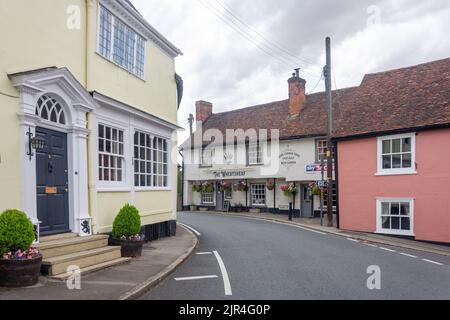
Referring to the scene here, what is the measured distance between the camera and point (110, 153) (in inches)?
446

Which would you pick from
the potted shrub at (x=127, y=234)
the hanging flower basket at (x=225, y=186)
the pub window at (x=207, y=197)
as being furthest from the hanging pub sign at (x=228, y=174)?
the potted shrub at (x=127, y=234)

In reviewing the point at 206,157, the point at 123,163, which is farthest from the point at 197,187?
the point at 123,163

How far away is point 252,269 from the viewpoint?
9.45 m

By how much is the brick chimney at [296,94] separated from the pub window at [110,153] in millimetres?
18869

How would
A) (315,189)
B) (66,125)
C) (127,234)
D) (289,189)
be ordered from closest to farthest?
(66,125) → (127,234) → (315,189) → (289,189)

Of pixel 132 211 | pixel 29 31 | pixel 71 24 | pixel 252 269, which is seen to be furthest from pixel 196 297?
pixel 71 24

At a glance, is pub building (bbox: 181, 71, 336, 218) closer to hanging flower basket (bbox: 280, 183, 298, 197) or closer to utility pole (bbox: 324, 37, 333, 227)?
hanging flower basket (bbox: 280, 183, 298, 197)

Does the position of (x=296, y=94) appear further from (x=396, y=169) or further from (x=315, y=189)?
(x=396, y=169)

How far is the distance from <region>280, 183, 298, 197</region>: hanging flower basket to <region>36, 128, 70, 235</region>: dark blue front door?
18.7m

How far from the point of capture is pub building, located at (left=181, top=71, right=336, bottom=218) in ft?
86.5

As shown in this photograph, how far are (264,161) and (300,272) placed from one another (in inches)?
786

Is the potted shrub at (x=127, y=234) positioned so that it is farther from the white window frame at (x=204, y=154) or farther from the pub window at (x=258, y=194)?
the white window frame at (x=204, y=154)
